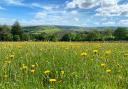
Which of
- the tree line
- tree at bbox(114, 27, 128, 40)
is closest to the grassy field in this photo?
the tree line

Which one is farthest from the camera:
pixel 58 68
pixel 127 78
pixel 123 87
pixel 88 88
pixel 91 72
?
pixel 58 68

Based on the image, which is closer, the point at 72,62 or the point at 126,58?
the point at 72,62

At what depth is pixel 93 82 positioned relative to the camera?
460cm

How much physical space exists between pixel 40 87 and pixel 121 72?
1.61m

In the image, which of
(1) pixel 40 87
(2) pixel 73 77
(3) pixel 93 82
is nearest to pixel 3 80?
(1) pixel 40 87

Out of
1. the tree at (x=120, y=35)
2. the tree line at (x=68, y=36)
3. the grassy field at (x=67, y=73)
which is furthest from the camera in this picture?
the tree at (x=120, y=35)

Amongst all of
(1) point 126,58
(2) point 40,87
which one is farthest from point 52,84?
(1) point 126,58

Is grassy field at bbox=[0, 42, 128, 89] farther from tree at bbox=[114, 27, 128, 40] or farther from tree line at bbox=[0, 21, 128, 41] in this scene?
tree at bbox=[114, 27, 128, 40]

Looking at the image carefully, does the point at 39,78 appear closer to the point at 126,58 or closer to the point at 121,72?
the point at 121,72

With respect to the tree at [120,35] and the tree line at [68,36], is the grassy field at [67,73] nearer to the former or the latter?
the tree line at [68,36]

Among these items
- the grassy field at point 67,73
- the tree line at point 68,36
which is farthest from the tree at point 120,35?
the grassy field at point 67,73

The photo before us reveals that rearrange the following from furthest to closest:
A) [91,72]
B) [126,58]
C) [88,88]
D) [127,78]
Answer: [126,58]
[91,72]
[127,78]
[88,88]

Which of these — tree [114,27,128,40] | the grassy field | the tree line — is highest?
the grassy field

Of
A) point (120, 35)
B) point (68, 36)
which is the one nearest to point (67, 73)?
point (68, 36)
